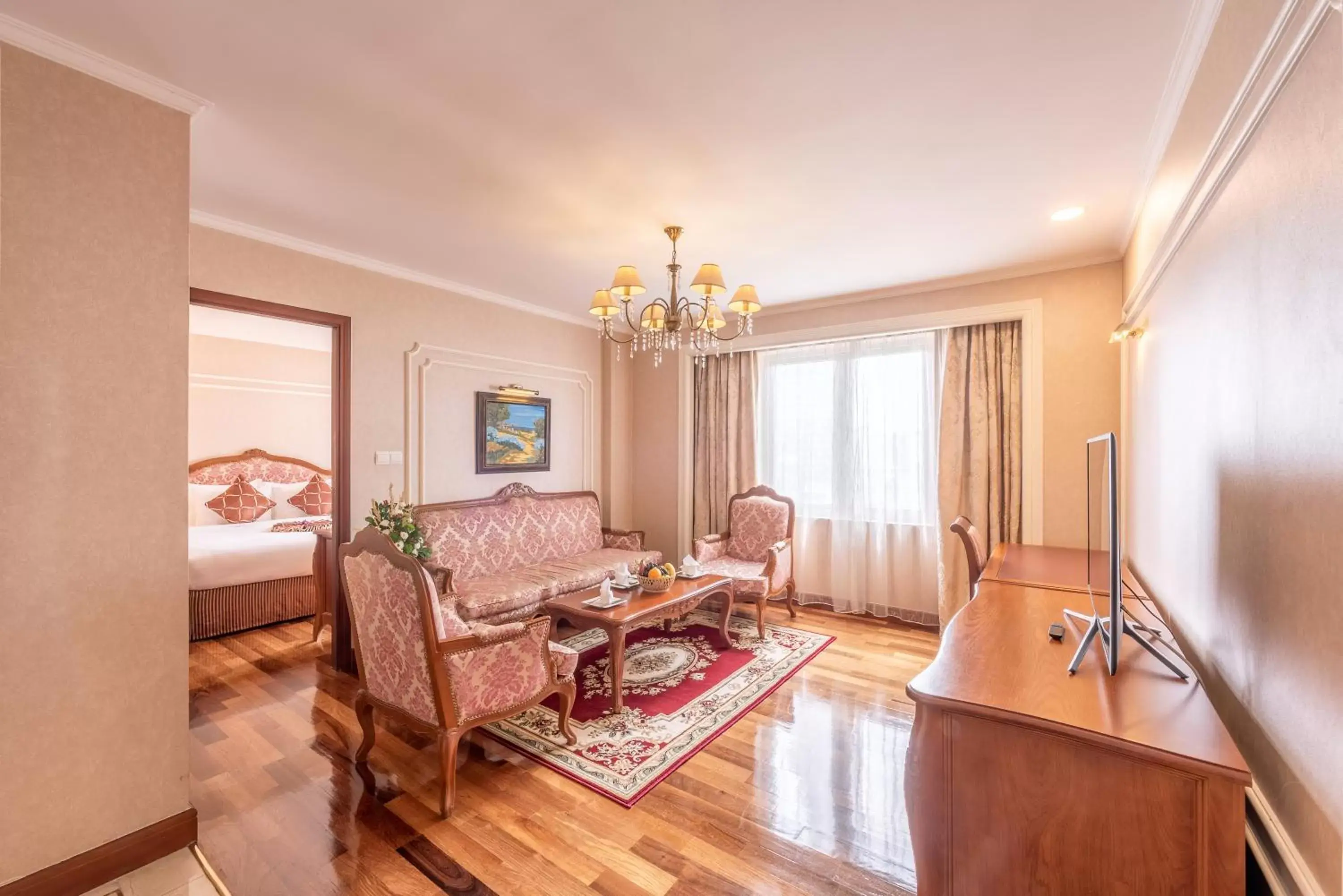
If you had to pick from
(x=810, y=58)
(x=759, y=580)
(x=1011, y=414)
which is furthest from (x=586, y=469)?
(x=810, y=58)

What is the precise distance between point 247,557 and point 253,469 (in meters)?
2.41

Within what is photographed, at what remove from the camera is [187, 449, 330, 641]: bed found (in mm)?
4008

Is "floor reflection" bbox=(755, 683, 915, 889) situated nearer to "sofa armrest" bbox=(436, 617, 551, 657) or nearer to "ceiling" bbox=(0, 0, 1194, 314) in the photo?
"sofa armrest" bbox=(436, 617, 551, 657)

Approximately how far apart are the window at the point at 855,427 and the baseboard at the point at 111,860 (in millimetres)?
4359

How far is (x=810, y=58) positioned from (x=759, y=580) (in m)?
3.26

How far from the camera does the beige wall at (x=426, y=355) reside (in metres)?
3.13

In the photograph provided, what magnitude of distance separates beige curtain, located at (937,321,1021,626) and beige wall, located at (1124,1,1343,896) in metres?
2.28

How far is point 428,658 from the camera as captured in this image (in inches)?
80.7

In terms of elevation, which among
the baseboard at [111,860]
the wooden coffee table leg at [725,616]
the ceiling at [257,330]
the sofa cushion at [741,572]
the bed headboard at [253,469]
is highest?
the ceiling at [257,330]

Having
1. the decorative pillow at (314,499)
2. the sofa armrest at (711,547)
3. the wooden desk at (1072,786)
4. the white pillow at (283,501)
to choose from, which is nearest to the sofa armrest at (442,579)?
the sofa armrest at (711,547)

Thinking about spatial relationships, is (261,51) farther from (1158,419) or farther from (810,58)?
(1158,419)

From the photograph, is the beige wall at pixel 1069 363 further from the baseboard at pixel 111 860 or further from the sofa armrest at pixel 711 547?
the baseboard at pixel 111 860

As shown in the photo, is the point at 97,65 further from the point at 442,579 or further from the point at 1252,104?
the point at 1252,104

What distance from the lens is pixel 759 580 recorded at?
4043mm
